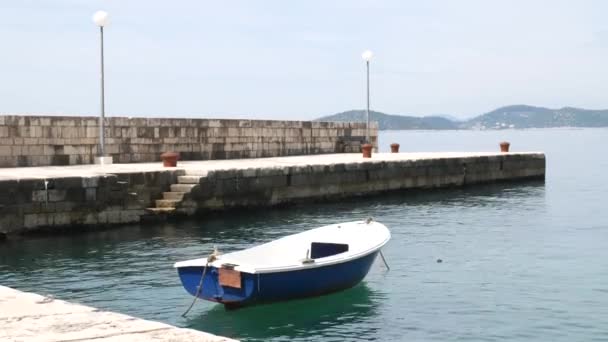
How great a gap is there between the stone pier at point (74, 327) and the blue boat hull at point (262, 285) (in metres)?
2.79

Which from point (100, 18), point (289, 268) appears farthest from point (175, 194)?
point (289, 268)

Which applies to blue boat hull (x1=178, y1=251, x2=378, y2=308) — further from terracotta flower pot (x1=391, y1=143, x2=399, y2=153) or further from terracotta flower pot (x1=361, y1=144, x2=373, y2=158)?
terracotta flower pot (x1=391, y1=143, x2=399, y2=153)

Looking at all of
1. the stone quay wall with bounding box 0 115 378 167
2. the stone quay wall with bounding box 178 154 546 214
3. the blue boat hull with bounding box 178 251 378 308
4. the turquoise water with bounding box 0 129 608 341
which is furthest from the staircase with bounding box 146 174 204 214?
the blue boat hull with bounding box 178 251 378 308

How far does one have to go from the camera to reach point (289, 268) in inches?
481

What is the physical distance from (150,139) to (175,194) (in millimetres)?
6084

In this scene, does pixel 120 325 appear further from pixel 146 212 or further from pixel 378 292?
pixel 146 212

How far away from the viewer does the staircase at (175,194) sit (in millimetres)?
23062

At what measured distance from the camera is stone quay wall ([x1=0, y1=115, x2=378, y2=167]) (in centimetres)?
2541

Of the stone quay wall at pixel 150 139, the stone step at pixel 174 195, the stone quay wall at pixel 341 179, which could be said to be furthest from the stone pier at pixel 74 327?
the stone quay wall at pixel 150 139

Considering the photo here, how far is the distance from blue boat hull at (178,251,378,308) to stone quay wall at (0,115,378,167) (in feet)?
47.5

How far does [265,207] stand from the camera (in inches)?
1039

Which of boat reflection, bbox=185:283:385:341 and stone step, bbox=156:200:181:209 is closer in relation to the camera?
boat reflection, bbox=185:283:385:341

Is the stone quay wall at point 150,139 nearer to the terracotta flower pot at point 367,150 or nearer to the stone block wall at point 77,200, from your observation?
the terracotta flower pot at point 367,150

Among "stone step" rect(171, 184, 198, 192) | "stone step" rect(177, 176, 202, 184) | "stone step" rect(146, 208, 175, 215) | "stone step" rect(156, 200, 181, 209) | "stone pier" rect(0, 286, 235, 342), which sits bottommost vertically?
"stone step" rect(146, 208, 175, 215)
